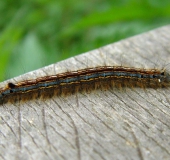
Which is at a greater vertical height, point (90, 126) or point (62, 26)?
point (62, 26)

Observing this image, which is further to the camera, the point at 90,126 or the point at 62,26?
the point at 62,26

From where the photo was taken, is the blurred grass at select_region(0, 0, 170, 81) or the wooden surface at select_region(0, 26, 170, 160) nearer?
the wooden surface at select_region(0, 26, 170, 160)

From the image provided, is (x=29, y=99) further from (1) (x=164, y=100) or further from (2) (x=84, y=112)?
(1) (x=164, y=100)

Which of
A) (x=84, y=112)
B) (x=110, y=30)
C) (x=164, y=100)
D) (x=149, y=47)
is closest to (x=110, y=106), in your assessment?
(x=84, y=112)

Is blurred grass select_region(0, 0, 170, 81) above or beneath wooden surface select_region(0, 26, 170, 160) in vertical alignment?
above
